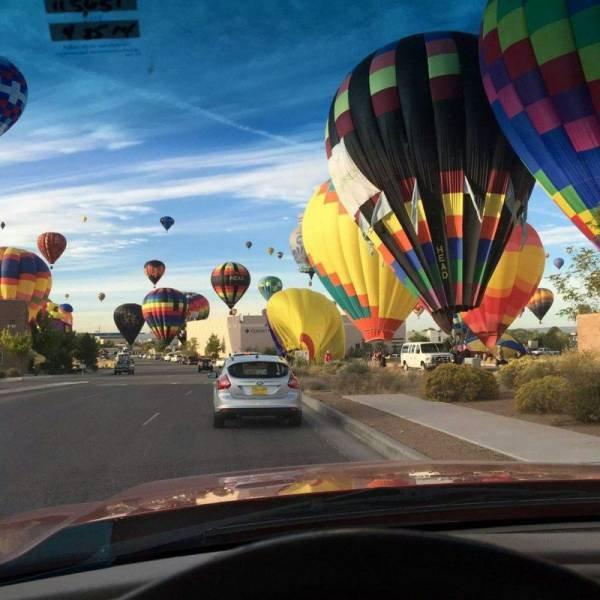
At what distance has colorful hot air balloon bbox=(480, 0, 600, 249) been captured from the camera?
2239 cm

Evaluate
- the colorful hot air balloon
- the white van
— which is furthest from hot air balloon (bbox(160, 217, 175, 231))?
the colorful hot air balloon

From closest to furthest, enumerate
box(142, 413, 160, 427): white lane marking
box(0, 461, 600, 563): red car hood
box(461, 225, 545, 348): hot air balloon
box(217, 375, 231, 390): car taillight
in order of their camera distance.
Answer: box(0, 461, 600, 563): red car hood → box(217, 375, 231, 390): car taillight → box(142, 413, 160, 427): white lane marking → box(461, 225, 545, 348): hot air balloon

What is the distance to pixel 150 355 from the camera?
194625 millimetres

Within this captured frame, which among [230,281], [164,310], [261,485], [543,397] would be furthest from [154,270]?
[261,485]

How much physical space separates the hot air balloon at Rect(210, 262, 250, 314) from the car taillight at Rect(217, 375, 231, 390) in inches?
2914

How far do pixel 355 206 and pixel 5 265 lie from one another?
4476 centimetres

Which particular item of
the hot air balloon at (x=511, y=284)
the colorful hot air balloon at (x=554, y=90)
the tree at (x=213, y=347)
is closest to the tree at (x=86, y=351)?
the tree at (x=213, y=347)

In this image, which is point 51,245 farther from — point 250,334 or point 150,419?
point 150,419

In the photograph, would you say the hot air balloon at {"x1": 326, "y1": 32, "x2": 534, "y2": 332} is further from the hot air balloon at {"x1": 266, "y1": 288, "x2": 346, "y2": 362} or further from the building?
the building

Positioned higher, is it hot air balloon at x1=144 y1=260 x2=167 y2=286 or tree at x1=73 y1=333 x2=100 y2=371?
hot air balloon at x1=144 y1=260 x2=167 y2=286

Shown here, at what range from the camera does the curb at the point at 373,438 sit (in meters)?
10.7

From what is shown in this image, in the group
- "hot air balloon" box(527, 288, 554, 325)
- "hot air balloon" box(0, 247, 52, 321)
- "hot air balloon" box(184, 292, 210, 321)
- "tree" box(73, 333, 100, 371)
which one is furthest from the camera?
"hot air balloon" box(184, 292, 210, 321)

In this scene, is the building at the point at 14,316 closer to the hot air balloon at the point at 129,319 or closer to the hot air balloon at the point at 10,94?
the hot air balloon at the point at 10,94

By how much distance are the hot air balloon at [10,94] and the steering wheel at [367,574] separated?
39291mm
